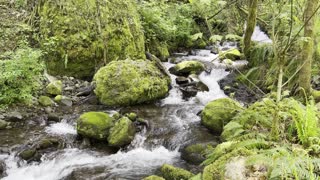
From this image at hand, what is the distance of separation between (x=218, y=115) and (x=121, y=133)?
7.29ft

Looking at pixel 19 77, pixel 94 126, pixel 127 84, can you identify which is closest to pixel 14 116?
pixel 19 77

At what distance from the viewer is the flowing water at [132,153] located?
18.1 feet

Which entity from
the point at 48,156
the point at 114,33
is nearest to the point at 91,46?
the point at 114,33

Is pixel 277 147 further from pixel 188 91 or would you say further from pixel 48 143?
pixel 188 91

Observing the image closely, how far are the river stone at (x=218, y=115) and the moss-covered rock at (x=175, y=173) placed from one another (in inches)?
77.9

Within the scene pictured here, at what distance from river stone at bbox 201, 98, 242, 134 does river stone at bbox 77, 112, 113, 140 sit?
2183 millimetres


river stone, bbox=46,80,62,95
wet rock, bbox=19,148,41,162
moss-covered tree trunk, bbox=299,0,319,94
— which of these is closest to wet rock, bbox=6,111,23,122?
river stone, bbox=46,80,62,95

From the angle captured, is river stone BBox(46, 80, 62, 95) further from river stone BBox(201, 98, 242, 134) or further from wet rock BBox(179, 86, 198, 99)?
river stone BBox(201, 98, 242, 134)

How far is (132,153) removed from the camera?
626 centimetres

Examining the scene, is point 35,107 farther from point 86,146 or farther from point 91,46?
point 91,46

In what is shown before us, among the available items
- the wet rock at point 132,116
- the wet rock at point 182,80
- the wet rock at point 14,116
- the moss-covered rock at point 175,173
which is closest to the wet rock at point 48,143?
the wet rock at point 14,116

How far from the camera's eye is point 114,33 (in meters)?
9.91

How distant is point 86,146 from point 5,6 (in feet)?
22.9

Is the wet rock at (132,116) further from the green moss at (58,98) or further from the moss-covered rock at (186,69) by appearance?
the moss-covered rock at (186,69)
